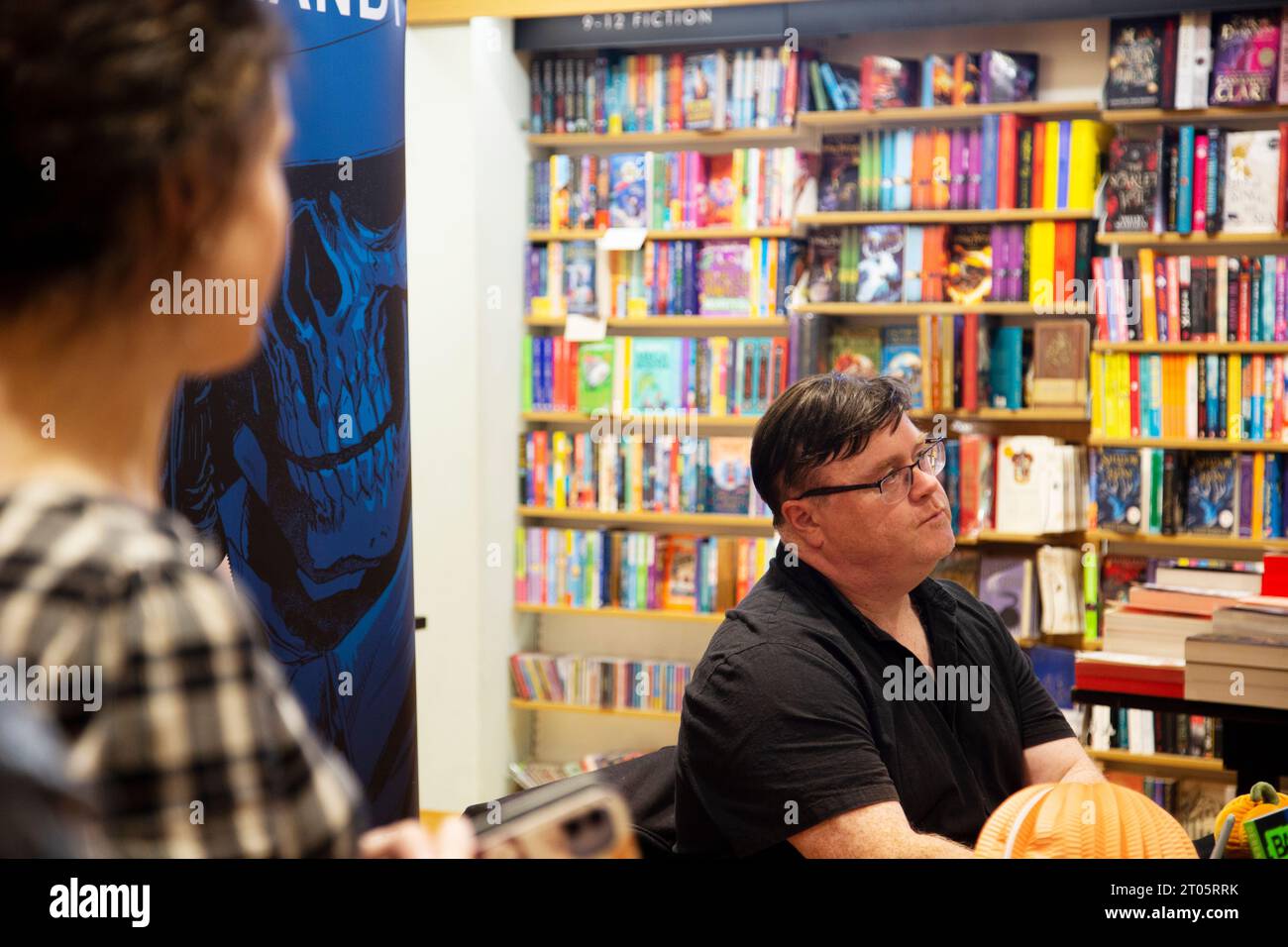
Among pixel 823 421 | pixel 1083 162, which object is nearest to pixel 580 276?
pixel 1083 162

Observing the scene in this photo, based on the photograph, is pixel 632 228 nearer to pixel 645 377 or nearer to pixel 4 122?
pixel 645 377

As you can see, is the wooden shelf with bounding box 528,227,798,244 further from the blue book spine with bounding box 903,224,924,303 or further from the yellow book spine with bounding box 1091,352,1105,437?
the yellow book spine with bounding box 1091,352,1105,437

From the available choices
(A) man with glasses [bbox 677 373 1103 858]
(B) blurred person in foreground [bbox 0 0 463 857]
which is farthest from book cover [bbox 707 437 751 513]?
(B) blurred person in foreground [bbox 0 0 463 857]

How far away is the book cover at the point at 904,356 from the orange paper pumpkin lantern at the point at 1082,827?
3.09 m

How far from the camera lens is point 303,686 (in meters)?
1.65

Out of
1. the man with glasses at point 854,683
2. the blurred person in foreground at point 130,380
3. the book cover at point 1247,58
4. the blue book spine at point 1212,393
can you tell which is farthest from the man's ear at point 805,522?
the book cover at point 1247,58

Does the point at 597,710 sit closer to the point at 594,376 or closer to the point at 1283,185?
the point at 594,376

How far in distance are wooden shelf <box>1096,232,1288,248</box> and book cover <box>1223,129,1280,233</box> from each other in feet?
0.07

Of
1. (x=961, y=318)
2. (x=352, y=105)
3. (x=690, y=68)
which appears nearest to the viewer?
(x=352, y=105)

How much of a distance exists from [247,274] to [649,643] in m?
4.50

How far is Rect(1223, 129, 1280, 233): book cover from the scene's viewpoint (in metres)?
3.89

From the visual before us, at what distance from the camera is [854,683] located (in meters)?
1.72

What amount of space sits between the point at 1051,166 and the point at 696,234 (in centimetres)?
124
